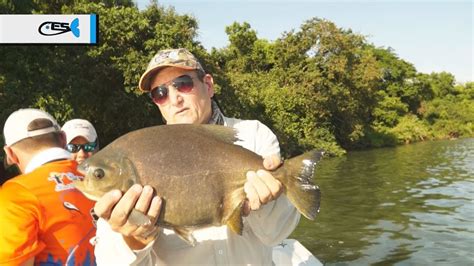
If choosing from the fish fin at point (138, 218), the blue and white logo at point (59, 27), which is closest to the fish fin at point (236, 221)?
the fish fin at point (138, 218)

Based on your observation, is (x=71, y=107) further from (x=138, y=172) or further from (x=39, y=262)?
(x=138, y=172)

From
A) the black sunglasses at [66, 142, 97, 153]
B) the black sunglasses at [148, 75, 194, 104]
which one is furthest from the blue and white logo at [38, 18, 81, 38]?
the black sunglasses at [148, 75, 194, 104]

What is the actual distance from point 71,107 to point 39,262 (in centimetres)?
1734

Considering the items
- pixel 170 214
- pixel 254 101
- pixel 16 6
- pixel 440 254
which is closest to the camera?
pixel 170 214

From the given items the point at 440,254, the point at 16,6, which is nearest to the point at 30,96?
the point at 16,6

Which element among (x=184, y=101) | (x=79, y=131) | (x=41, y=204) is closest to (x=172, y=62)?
(x=184, y=101)

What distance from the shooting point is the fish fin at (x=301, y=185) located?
8.45ft

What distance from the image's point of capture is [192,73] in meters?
3.01

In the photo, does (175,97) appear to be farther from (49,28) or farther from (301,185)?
(49,28)

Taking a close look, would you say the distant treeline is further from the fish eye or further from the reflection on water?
the fish eye

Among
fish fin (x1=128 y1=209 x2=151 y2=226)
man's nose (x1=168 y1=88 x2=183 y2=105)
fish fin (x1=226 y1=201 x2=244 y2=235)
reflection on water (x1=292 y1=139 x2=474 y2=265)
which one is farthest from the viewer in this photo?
reflection on water (x1=292 y1=139 x2=474 y2=265)

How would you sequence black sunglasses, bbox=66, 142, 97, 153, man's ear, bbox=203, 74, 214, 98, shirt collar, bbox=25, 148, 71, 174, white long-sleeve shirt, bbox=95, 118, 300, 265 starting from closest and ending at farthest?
white long-sleeve shirt, bbox=95, 118, 300, 265, man's ear, bbox=203, 74, 214, 98, shirt collar, bbox=25, 148, 71, 174, black sunglasses, bbox=66, 142, 97, 153

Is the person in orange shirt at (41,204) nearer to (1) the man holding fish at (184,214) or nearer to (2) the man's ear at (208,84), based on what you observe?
(1) the man holding fish at (184,214)

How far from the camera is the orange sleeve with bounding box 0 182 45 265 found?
3131mm
